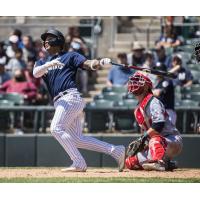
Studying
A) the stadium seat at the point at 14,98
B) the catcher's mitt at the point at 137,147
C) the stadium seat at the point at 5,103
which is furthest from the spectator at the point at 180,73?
the catcher's mitt at the point at 137,147

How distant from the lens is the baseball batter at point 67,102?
1127cm

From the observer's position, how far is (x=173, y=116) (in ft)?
47.1

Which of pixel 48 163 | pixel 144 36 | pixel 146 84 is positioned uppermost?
pixel 144 36

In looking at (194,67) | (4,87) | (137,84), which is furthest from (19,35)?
(137,84)

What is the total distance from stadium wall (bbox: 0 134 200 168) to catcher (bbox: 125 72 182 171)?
2562mm

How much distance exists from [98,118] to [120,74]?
181 cm

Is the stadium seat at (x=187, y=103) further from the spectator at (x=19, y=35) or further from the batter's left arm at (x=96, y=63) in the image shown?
the batter's left arm at (x=96, y=63)

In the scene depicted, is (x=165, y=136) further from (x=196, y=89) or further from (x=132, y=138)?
(x=196, y=89)

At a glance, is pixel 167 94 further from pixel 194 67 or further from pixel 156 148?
pixel 194 67

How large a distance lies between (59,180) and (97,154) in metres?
4.39

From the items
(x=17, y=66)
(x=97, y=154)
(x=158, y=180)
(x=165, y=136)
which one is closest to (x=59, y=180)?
(x=158, y=180)

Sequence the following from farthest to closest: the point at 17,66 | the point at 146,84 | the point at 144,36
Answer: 1. the point at 144,36
2. the point at 17,66
3. the point at 146,84

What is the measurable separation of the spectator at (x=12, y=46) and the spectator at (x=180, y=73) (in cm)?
360

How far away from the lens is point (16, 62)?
17969 mm
